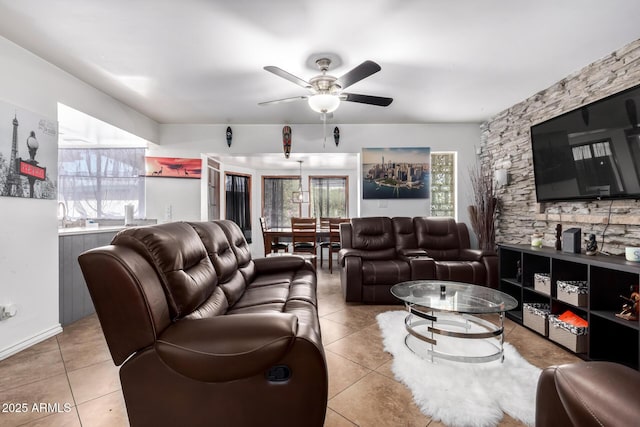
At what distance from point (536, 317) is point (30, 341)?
14.0 feet

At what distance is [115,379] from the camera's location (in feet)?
5.77

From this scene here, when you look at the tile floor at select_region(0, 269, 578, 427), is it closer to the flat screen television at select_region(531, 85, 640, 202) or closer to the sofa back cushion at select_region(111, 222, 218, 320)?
the sofa back cushion at select_region(111, 222, 218, 320)

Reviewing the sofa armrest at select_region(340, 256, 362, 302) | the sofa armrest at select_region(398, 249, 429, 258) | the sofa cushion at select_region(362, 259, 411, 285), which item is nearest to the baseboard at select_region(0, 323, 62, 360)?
the sofa armrest at select_region(340, 256, 362, 302)

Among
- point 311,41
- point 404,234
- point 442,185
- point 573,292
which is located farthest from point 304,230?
point 573,292

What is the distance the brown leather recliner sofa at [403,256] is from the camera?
3.13 metres

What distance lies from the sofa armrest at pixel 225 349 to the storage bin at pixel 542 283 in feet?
8.28

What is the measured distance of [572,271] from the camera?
2.38m

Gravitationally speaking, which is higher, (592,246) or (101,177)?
(101,177)

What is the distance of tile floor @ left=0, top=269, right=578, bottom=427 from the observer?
143cm

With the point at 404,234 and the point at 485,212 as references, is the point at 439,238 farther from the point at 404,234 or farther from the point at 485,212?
the point at 485,212

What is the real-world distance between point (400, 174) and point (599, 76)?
2.30 m

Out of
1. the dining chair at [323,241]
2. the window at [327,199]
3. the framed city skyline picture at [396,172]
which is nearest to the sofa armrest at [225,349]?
the framed city skyline picture at [396,172]

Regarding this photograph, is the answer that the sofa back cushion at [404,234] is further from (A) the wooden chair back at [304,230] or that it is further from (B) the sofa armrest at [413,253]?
(A) the wooden chair back at [304,230]

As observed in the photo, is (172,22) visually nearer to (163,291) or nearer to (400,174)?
(163,291)
